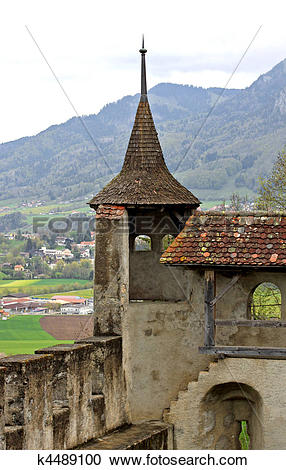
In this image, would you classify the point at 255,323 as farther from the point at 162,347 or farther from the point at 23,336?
the point at 23,336

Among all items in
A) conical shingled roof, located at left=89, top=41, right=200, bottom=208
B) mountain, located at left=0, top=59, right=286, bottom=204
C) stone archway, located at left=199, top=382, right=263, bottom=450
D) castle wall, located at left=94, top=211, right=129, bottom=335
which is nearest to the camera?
stone archway, located at left=199, top=382, right=263, bottom=450

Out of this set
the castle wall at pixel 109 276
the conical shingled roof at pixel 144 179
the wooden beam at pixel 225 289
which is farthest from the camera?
the conical shingled roof at pixel 144 179

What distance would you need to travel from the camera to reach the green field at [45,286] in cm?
5353

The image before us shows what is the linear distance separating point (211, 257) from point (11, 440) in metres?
6.64

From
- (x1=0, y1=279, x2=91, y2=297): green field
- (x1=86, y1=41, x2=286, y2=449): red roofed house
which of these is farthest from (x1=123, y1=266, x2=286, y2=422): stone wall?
(x1=0, y1=279, x2=91, y2=297): green field

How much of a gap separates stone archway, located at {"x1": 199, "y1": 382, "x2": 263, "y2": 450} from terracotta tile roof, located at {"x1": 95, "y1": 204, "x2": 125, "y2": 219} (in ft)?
14.6

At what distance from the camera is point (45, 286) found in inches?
2128

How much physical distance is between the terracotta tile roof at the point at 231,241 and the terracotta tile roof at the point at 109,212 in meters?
1.46

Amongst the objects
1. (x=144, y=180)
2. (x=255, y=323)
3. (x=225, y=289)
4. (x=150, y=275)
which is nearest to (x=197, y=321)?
(x=225, y=289)

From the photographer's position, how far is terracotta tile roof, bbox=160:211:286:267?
71.6ft

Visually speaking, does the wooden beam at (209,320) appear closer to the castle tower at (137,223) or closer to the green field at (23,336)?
the castle tower at (137,223)

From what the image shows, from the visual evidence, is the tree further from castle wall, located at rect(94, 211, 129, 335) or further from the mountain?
the mountain

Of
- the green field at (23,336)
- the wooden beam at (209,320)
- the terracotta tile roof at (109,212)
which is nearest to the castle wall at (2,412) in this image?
the wooden beam at (209,320)

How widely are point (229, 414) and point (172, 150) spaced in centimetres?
8556
